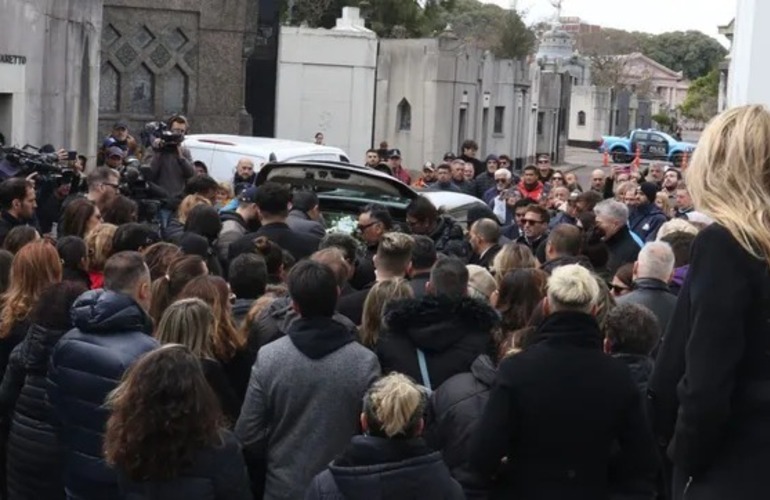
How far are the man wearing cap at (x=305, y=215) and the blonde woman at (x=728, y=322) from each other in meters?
7.12

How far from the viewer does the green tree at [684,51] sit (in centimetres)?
15475

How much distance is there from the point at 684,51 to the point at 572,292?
15968 cm

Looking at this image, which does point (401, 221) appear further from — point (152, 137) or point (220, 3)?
point (220, 3)

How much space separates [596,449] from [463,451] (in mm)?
535

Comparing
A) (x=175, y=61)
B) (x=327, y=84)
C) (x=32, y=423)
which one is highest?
(x=175, y=61)

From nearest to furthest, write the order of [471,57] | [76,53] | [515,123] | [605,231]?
[605,231] → [76,53] → [471,57] → [515,123]

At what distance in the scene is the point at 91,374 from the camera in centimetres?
565

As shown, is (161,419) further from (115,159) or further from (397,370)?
(115,159)

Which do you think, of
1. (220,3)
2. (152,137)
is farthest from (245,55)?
(152,137)

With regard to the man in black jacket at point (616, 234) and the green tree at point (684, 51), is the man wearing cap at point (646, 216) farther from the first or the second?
the green tree at point (684, 51)

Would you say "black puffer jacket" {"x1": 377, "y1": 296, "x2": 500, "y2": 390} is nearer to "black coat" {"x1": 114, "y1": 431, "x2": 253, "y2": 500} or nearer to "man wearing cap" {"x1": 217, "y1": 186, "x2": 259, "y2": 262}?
"black coat" {"x1": 114, "y1": 431, "x2": 253, "y2": 500}

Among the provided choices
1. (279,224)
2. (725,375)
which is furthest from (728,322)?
(279,224)

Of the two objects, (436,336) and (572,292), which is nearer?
(572,292)

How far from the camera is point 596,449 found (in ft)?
17.4
